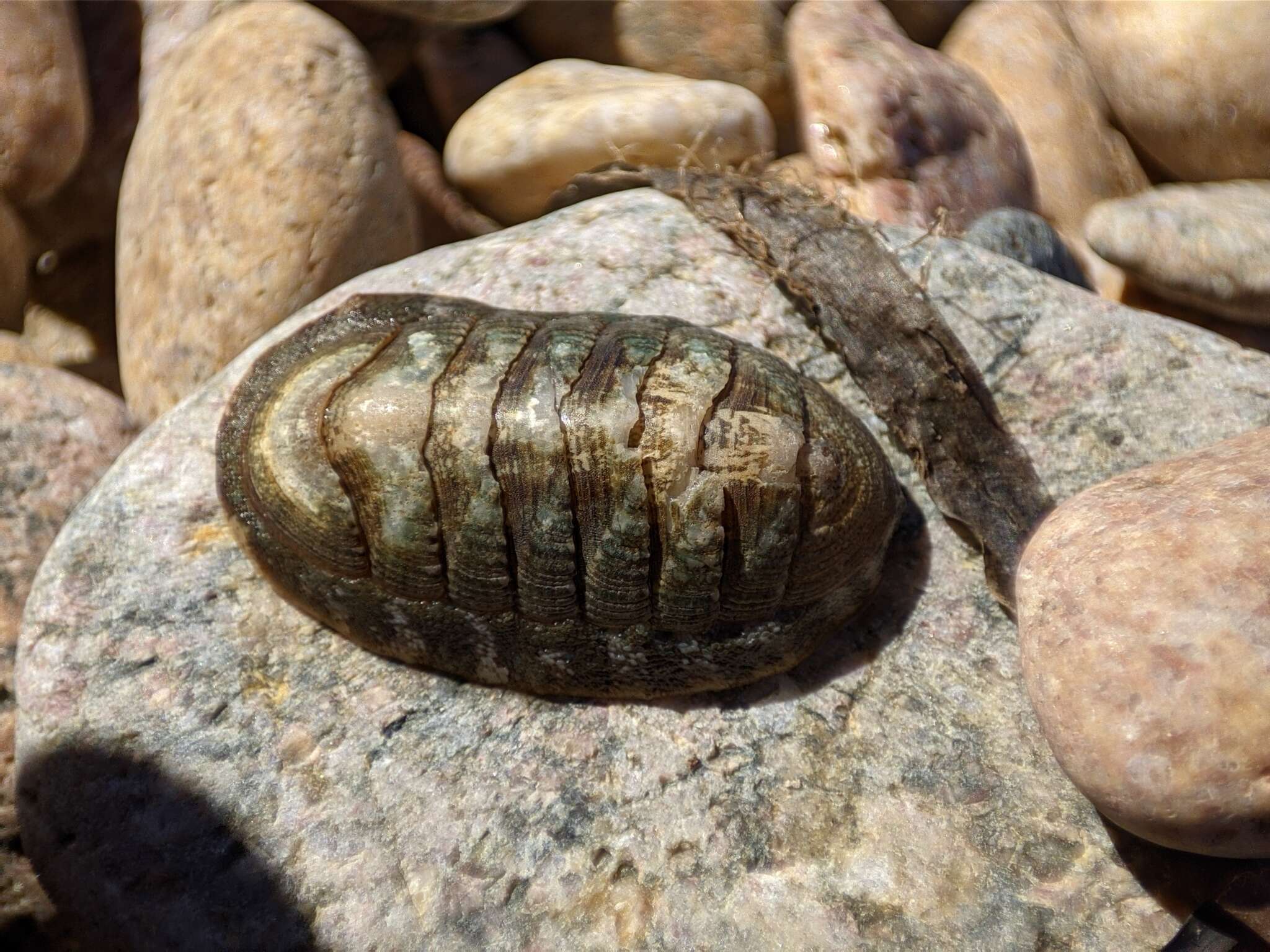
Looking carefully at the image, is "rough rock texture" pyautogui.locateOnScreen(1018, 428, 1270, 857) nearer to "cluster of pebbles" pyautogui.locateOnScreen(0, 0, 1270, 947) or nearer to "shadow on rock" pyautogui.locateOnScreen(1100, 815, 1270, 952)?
"cluster of pebbles" pyautogui.locateOnScreen(0, 0, 1270, 947)

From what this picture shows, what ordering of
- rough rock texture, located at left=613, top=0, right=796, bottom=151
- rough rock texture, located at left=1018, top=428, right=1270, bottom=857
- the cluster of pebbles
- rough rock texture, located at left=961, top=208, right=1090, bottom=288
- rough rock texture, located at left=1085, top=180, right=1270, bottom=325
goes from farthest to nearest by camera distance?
rough rock texture, located at left=613, top=0, right=796, bottom=151 < rough rock texture, located at left=1085, top=180, right=1270, bottom=325 < rough rock texture, located at left=961, top=208, right=1090, bottom=288 < the cluster of pebbles < rough rock texture, located at left=1018, top=428, right=1270, bottom=857

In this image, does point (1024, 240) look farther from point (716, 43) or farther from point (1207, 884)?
point (1207, 884)

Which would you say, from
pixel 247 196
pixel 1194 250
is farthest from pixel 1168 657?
pixel 247 196

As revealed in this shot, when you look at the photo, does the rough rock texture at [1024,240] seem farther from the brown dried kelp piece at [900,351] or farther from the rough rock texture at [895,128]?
the brown dried kelp piece at [900,351]

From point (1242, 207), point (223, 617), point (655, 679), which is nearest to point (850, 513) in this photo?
point (655, 679)

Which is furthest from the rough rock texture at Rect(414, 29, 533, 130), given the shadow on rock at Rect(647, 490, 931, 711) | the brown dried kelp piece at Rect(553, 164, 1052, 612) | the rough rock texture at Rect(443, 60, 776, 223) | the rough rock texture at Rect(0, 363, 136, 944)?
the shadow on rock at Rect(647, 490, 931, 711)

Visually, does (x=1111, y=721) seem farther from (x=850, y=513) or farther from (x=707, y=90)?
(x=707, y=90)

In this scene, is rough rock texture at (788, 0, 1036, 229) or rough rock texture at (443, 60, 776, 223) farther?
rough rock texture at (788, 0, 1036, 229)

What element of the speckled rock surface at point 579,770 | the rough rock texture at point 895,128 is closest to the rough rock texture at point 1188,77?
the rough rock texture at point 895,128
